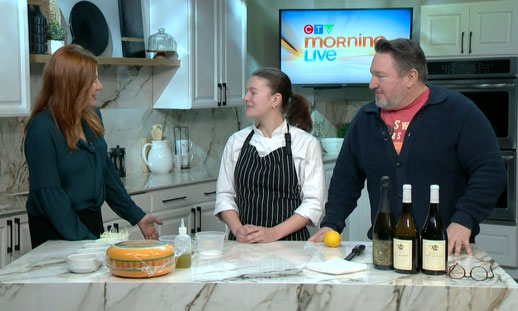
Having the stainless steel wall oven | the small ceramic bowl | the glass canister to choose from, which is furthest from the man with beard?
the stainless steel wall oven

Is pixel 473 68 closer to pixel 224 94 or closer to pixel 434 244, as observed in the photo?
pixel 224 94

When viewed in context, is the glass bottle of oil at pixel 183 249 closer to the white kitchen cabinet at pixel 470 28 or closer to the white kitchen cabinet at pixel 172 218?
the white kitchen cabinet at pixel 172 218

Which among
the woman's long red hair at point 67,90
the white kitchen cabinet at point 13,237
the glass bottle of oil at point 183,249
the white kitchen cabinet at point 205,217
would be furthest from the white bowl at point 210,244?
the white kitchen cabinet at point 205,217

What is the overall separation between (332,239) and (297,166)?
548 mm

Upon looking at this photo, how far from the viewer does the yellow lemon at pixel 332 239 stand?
2523 mm

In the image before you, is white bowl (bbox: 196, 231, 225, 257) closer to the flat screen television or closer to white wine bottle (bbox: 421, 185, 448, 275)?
white wine bottle (bbox: 421, 185, 448, 275)

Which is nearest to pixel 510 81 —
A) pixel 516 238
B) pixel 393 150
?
pixel 516 238

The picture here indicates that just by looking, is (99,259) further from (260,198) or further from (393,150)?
(393,150)

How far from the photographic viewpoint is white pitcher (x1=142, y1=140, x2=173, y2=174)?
16.2 feet

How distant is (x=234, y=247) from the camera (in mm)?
2568

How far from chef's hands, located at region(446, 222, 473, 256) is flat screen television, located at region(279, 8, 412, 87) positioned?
361 cm

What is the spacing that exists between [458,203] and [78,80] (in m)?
1.45

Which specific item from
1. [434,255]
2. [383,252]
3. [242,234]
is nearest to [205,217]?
[242,234]

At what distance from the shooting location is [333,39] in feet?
19.5
